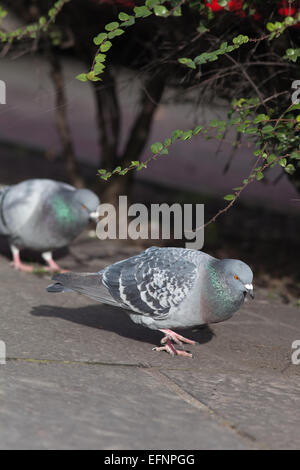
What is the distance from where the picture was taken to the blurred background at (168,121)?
150 inches

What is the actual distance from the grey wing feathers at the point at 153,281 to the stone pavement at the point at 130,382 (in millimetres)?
219

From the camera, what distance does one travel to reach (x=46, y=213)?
4234 millimetres

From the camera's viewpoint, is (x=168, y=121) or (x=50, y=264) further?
(x=168, y=121)

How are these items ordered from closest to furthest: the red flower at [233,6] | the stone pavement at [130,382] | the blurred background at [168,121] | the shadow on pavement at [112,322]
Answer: the stone pavement at [130,382], the red flower at [233,6], the shadow on pavement at [112,322], the blurred background at [168,121]

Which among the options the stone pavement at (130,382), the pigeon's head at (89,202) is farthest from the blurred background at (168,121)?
the stone pavement at (130,382)

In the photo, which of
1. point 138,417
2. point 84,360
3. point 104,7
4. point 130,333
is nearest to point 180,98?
point 104,7

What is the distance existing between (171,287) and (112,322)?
0.63 meters

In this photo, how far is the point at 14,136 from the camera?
10016 millimetres

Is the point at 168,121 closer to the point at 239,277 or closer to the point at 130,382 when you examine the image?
the point at 239,277

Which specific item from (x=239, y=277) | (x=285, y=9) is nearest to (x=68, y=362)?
(x=239, y=277)

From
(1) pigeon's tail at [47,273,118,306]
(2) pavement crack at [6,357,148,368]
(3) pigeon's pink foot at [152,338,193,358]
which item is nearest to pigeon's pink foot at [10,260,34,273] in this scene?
(1) pigeon's tail at [47,273,118,306]

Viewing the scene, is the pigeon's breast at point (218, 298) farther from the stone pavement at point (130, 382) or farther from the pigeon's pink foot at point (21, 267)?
the pigeon's pink foot at point (21, 267)

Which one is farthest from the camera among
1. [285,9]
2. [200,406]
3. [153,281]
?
[285,9]

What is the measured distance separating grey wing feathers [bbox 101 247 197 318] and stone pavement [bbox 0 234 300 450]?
22 centimetres
